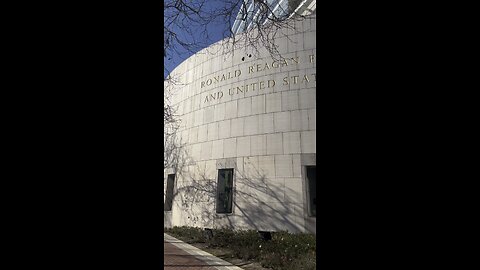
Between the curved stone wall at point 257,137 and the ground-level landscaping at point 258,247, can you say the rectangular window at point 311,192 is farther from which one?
the ground-level landscaping at point 258,247

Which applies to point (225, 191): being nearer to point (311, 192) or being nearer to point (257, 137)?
point (257, 137)

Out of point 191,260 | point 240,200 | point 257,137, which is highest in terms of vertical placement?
point 257,137

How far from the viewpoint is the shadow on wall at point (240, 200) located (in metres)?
13.5

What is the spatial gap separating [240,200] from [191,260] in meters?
5.23

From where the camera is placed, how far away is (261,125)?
1477 centimetres

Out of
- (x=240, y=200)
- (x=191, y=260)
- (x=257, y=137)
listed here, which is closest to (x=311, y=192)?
(x=240, y=200)

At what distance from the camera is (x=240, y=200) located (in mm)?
14742

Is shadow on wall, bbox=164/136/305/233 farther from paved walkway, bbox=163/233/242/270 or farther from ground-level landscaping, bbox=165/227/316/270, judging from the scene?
paved walkway, bbox=163/233/242/270

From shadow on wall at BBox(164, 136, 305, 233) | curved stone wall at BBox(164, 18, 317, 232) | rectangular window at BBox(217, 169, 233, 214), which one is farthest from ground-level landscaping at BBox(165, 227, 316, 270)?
rectangular window at BBox(217, 169, 233, 214)

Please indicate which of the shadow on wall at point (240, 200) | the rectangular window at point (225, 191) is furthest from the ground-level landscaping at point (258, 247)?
the rectangular window at point (225, 191)

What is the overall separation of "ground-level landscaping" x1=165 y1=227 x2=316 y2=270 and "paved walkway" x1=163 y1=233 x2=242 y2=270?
0.41 m
